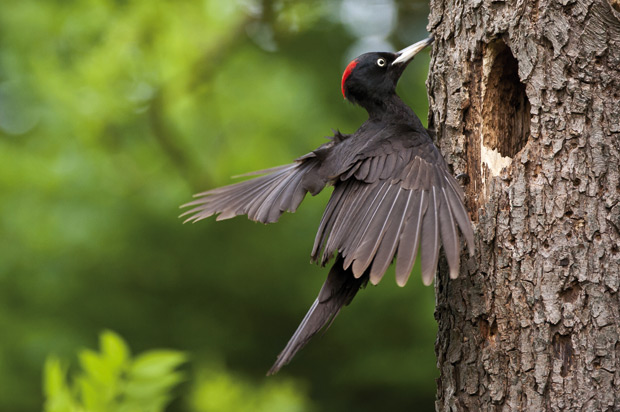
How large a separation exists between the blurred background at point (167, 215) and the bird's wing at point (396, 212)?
170 cm

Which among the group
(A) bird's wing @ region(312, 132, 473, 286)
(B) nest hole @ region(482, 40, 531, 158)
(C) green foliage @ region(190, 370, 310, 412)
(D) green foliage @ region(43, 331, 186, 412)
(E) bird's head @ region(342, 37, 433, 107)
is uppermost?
(E) bird's head @ region(342, 37, 433, 107)

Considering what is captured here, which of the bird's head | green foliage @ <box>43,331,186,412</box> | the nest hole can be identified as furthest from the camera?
the bird's head

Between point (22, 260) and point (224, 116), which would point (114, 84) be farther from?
point (22, 260)

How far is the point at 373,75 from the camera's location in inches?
151

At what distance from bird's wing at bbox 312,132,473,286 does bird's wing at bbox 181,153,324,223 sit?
0.25m

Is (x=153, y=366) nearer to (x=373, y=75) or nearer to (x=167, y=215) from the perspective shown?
(x=373, y=75)

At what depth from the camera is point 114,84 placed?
493 cm

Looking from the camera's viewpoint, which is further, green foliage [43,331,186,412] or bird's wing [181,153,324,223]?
bird's wing [181,153,324,223]

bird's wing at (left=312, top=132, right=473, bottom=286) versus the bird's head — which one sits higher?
the bird's head

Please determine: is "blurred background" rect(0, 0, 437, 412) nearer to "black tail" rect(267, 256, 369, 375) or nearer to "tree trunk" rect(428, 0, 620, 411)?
"black tail" rect(267, 256, 369, 375)

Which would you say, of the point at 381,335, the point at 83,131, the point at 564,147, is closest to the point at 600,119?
the point at 564,147

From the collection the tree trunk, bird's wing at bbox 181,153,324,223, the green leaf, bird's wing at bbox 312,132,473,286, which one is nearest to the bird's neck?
bird's wing at bbox 312,132,473,286

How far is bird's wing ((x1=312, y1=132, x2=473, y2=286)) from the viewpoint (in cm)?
270

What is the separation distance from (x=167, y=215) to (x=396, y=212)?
7.62ft
